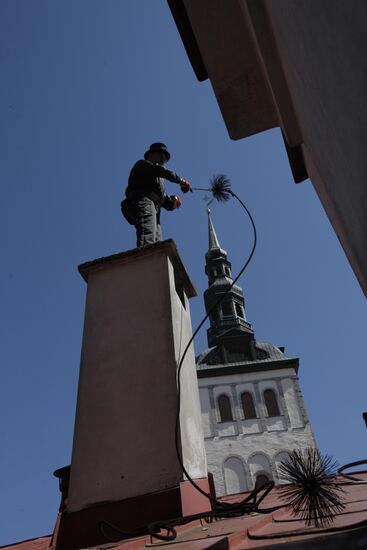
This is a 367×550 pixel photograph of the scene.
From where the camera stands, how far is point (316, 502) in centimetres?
126

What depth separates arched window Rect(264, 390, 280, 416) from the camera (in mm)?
32856

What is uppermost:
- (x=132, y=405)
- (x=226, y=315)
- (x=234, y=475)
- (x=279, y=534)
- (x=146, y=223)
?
(x=226, y=315)

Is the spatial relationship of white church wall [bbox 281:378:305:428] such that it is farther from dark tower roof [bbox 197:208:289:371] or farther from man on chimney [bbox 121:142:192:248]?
man on chimney [bbox 121:142:192:248]

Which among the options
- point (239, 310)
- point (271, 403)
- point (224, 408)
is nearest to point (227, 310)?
point (239, 310)

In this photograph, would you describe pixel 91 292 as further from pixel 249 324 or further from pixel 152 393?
pixel 249 324

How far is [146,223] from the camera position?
158 inches

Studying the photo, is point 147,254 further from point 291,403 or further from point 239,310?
point 239,310

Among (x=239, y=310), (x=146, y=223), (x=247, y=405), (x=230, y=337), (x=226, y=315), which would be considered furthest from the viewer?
(x=239, y=310)

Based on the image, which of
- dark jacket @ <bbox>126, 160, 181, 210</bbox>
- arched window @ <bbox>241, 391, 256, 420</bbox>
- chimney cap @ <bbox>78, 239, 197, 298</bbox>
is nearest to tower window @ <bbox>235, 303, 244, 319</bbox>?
arched window @ <bbox>241, 391, 256, 420</bbox>

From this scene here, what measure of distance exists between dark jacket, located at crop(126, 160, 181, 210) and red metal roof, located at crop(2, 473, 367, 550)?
280 centimetres

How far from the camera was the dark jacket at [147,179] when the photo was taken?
14.0 ft

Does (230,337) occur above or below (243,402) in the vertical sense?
above

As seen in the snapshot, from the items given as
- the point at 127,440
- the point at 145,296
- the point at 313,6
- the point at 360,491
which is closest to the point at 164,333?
the point at 145,296

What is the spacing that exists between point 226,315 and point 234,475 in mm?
12004
